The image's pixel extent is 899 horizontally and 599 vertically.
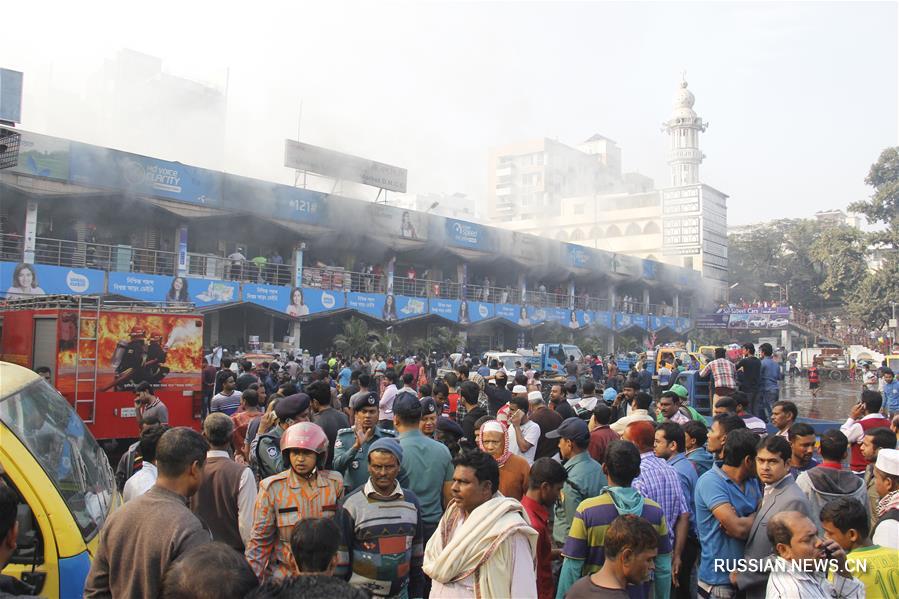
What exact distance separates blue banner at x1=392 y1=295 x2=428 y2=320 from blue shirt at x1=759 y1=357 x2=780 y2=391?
67.3 feet

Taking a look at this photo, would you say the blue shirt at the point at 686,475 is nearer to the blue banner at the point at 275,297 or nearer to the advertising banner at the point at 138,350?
the advertising banner at the point at 138,350

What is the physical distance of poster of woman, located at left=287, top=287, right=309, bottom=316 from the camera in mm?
25141

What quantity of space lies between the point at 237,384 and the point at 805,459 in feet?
23.4

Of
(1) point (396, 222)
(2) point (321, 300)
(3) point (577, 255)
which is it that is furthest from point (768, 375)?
(3) point (577, 255)

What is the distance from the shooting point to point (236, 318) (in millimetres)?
25625

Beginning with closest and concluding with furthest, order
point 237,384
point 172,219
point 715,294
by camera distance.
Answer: point 237,384 < point 172,219 < point 715,294

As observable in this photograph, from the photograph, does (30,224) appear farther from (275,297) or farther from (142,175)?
(275,297)

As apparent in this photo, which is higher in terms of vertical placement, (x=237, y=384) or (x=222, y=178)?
(x=222, y=178)

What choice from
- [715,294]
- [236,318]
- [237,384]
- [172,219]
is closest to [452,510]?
[237,384]

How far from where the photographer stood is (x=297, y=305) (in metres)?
25.4

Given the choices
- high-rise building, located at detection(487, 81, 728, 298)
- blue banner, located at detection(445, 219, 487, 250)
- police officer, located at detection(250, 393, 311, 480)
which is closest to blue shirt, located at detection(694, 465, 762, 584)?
police officer, located at detection(250, 393, 311, 480)

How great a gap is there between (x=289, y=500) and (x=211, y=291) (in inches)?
826

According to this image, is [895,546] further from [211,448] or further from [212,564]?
[211,448]

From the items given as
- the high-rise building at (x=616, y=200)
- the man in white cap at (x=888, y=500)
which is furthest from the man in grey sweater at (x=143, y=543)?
the high-rise building at (x=616, y=200)
